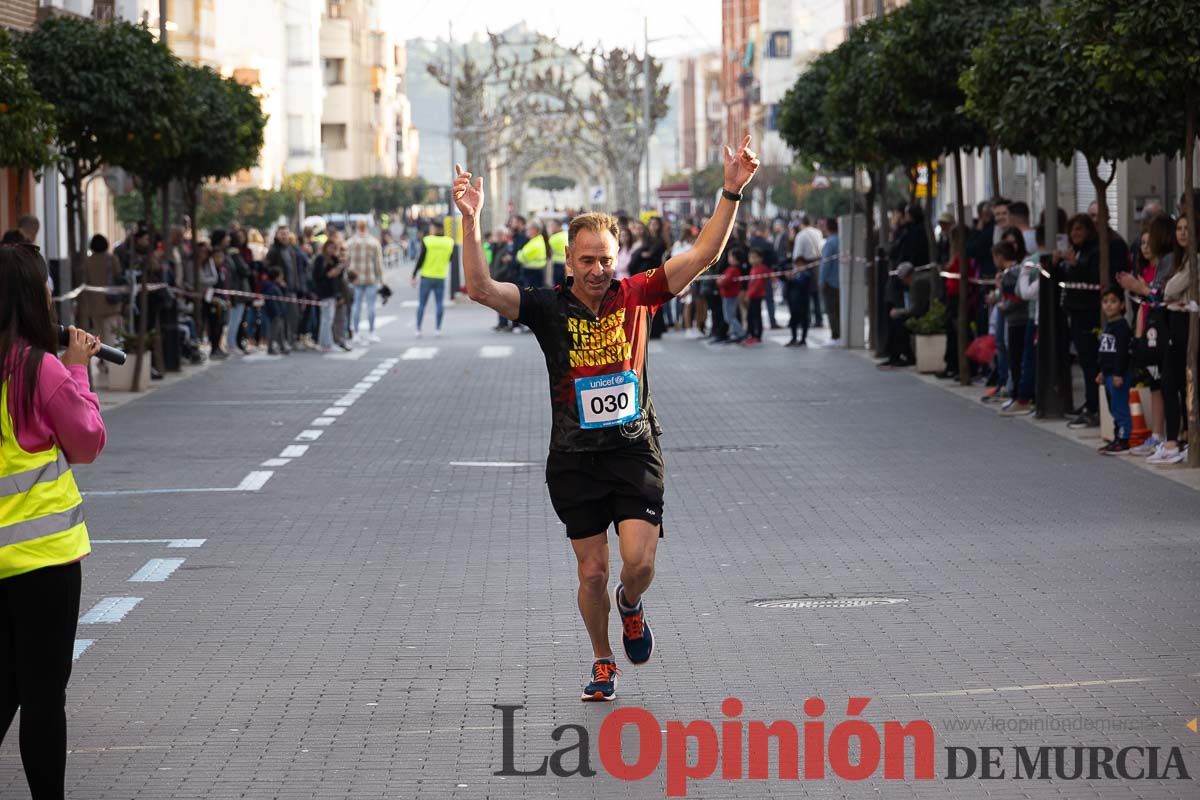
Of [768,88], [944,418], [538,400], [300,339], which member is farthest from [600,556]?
[768,88]

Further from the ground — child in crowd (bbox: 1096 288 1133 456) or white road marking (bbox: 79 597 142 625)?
child in crowd (bbox: 1096 288 1133 456)

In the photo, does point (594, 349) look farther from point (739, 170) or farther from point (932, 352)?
point (932, 352)

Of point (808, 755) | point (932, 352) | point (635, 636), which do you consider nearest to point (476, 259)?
point (635, 636)

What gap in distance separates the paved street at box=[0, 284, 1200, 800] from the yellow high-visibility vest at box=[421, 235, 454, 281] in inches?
716

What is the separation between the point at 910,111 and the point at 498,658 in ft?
57.0

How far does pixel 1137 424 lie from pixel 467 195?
1017 centimetres

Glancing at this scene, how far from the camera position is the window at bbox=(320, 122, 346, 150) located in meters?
134

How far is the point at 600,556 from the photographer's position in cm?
846

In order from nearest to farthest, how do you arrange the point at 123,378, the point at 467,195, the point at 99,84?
1. the point at 467,195
2. the point at 99,84
3. the point at 123,378

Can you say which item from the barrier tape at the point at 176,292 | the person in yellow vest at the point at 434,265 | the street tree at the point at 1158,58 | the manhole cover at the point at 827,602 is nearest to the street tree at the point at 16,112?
the barrier tape at the point at 176,292

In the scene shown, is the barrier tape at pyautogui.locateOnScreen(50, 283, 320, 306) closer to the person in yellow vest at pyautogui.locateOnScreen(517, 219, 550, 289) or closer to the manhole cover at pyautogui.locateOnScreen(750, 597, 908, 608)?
the person in yellow vest at pyautogui.locateOnScreen(517, 219, 550, 289)

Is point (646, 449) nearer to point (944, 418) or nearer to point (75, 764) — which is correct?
point (75, 764)

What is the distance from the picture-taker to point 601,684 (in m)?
8.30

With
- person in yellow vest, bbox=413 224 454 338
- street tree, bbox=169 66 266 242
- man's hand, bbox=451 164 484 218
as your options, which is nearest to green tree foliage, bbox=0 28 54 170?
street tree, bbox=169 66 266 242
